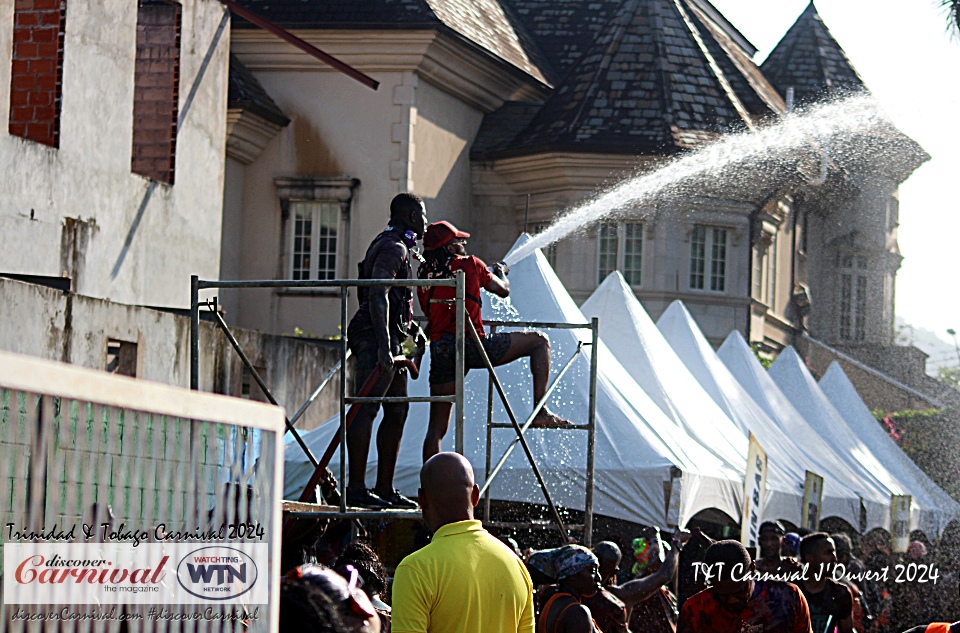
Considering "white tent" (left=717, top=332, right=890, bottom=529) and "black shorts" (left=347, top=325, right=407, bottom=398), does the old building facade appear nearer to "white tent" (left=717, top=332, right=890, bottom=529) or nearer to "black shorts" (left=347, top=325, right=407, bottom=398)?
"white tent" (left=717, top=332, right=890, bottom=529)

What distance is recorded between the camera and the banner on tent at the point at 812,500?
14.2 m

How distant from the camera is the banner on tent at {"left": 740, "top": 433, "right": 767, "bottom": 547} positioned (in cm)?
1134

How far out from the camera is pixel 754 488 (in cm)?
1162

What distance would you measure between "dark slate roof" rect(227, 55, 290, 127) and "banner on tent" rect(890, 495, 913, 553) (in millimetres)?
13204

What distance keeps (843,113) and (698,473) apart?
1027 inches

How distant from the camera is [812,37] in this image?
38906 mm

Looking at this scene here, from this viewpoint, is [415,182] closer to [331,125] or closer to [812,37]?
[331,125]

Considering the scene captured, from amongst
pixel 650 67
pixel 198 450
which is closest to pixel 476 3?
pixel 650 67

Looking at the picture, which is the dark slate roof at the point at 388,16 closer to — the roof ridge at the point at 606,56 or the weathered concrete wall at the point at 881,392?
the roof ridge at the point at 606,56

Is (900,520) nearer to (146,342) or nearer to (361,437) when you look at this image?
(146,342)

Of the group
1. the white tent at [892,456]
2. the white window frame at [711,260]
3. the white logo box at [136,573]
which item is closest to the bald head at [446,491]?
the white logo box at [136,573]

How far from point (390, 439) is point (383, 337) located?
81 centimetres

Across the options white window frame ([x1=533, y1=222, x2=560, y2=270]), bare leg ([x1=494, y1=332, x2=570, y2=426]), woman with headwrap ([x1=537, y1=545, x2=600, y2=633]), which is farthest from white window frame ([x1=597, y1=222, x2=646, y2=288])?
woman with headwrap ([x1=537, y1=545, x2=600, y2=633])

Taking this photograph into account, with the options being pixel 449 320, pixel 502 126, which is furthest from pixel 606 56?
pixel 449 320
